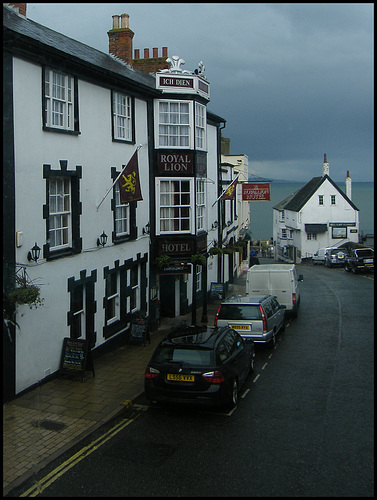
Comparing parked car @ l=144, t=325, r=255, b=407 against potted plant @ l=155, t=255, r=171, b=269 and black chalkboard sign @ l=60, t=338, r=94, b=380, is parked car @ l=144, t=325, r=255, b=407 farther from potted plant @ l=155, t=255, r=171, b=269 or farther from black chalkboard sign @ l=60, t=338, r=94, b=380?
potted plant @ l=155, t=255, r=171, b=269

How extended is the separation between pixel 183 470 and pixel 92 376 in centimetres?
592

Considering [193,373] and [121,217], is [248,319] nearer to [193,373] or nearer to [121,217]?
[121,217]

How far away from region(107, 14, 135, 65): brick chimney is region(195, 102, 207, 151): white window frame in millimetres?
4167

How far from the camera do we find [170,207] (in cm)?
2027

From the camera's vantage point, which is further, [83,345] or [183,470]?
[83,345]

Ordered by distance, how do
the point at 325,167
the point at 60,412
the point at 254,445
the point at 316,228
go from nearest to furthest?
the point at 254,445, the point at 60,412, the point at 316,228, the point at 325,167

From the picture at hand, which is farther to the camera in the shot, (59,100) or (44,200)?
(59,100)

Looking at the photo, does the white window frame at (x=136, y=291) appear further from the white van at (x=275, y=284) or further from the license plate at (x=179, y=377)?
the license plate at (x=179, y=377)

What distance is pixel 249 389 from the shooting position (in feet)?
40.1

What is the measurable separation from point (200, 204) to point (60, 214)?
9.22 meters

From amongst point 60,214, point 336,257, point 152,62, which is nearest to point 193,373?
point 60,214

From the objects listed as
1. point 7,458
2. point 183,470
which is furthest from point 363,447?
point 7,458

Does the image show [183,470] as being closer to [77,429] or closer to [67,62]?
[77,429]

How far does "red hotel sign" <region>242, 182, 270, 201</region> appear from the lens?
29547mm
